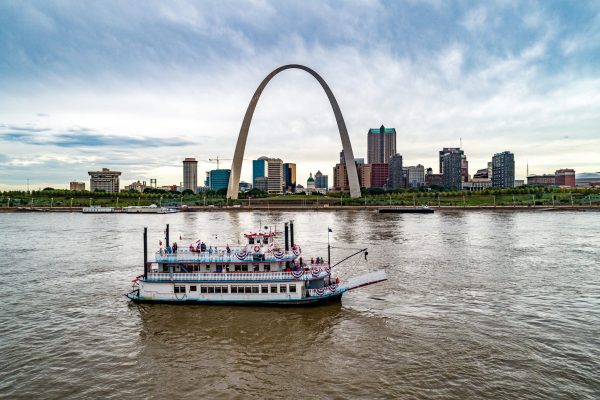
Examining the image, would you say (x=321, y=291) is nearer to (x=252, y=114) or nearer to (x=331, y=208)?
(x=331, y=208)

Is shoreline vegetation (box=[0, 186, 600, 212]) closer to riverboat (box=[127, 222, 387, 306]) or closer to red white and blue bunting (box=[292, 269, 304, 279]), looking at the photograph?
riverboat (box=[127, 222, 387, 306])

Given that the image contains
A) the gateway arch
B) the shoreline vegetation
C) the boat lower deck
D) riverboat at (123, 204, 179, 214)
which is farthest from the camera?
the shoreline vegetation

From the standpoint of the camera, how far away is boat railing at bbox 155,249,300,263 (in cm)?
2772

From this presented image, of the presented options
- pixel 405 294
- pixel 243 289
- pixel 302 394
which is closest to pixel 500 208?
pixel 405 294

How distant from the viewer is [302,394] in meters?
16.6

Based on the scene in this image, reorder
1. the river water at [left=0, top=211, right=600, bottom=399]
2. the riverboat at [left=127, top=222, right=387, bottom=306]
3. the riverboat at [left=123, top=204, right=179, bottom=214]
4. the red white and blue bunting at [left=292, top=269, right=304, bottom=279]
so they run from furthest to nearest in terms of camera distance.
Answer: the riverboat at [left=123, top=204, right=179, bottom=214] < the riverboat at [left=127, top=222, right=387, bottom=306] < the red white and blue bunting at [left=292, top=269, right=304, bottom=279] < the river water at [left=0, top=211, right=600, bottom=399]

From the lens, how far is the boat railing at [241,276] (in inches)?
1061

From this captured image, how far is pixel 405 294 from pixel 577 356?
1177cm

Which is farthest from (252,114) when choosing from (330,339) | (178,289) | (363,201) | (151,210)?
(330,339)

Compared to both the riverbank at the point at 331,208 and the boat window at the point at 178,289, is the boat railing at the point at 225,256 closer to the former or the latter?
the boat window at the point at 178,289

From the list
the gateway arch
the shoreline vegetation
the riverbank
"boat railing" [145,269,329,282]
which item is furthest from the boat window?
the shoreline vegetation

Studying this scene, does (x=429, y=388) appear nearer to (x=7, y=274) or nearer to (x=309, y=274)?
(x=309, y=274)

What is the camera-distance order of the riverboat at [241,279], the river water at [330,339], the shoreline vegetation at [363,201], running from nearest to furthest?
the river water at [330,339] < the riverboat at [241,279] < the shoreline vegetation at [363,201]

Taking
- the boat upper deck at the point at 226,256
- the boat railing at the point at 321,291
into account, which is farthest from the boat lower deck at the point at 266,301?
the boat upper deck at the point at 226,256
